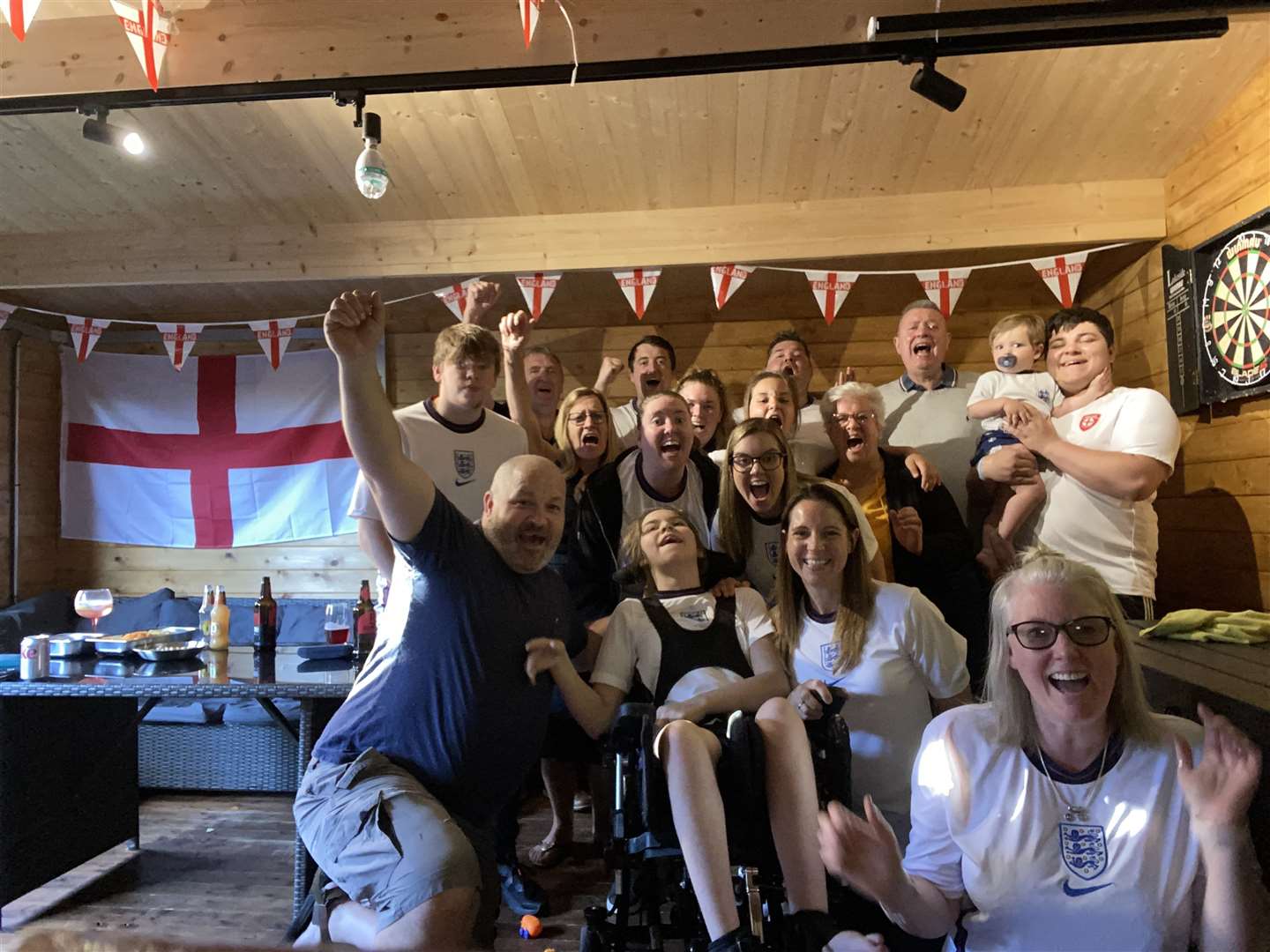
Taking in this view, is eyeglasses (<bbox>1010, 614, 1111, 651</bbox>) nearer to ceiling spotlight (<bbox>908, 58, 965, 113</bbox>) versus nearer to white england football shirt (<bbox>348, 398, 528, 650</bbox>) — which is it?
white england football shirt (<bbox>348, 398, 528, 650</bbox>)

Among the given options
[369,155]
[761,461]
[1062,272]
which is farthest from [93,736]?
[1062,272]

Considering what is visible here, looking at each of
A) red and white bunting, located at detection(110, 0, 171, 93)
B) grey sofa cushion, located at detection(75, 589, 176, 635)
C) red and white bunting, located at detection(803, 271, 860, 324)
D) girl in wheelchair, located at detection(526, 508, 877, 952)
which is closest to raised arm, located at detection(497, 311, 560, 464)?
girl in wheelchair, located at detection(526, 508, 877, 952)

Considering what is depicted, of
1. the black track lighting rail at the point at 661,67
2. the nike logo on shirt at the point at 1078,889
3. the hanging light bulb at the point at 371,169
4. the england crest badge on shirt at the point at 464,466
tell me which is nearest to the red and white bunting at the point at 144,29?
the black track lighting rail at the point at 661,67

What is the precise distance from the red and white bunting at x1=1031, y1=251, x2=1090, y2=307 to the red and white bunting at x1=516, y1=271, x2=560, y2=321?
2292mm

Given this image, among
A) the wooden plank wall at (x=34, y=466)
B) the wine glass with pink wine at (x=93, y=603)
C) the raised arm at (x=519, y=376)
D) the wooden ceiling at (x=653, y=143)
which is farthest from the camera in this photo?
the wooden plank wall at (x=34, y=466)

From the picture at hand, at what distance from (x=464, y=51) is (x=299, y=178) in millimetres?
1323

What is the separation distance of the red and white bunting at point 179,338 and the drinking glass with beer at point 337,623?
6.48 feet

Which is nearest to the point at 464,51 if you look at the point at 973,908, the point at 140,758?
the point at 973,908

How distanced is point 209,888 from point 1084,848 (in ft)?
9.31

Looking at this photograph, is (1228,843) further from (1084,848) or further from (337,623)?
(337,623)

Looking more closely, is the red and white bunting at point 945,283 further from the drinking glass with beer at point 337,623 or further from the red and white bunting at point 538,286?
the drinking glass with beer at point 337,623

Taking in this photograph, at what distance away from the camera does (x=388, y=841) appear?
1.59 metres

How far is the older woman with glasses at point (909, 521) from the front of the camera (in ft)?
8.11

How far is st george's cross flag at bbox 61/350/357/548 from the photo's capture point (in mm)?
5023
